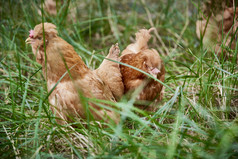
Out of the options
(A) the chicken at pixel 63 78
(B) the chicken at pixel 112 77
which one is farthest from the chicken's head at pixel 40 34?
(B) the chicken at pixel 112 77

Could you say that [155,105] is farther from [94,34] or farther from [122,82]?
[94,34]

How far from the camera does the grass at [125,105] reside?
126 cm

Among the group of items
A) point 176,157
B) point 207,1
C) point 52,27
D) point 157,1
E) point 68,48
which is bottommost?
point 176,157

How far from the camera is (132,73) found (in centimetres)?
204

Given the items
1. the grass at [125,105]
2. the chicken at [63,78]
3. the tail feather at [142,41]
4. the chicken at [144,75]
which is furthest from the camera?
the tail feather at [142,41]

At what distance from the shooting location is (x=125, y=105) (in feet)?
4.25

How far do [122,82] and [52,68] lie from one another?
0.69m

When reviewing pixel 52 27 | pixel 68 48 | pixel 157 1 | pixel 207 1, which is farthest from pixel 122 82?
pixel 157 1

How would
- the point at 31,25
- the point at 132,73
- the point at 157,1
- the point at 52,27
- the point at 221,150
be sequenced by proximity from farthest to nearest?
1. the point at 157,1
2. the point at 31,25
3. the point at 132,73
4. the point at 52,27
5. the point at 221,150

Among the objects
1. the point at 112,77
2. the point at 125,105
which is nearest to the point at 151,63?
the point at 112,77

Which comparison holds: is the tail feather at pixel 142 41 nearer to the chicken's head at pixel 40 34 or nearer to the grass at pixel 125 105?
the grass at pixel 125 105

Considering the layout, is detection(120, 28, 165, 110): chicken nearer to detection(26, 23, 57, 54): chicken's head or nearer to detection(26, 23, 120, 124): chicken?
detection(26, 23, 120, 124): chicken

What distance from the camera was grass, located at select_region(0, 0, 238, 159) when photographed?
4.12 feet

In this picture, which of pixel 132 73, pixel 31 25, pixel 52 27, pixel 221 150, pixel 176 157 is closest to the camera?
pixel 221 150
